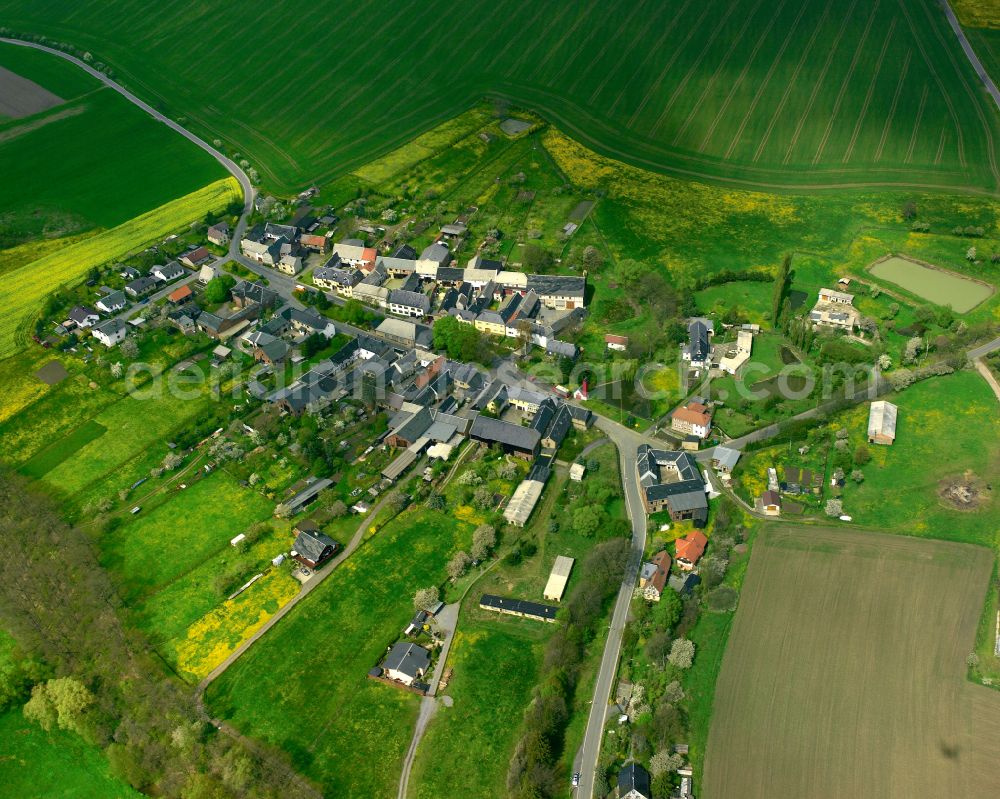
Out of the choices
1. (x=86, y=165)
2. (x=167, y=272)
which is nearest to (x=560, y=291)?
(x=167, y=272)

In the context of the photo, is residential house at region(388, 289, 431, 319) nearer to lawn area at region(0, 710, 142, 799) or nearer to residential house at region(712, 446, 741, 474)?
residential house at region(712, 446, 741, 474)

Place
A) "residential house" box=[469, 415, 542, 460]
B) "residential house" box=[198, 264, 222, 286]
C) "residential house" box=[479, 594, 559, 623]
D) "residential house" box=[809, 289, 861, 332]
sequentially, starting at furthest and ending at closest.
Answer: "residential house" box=[198, 264, 222, 286] → "residential house" box=[809, 289, 861, 332] → "residential house" box=[469, 415, 542, 460] → "residential house" box=[479, 594, 559, 623]

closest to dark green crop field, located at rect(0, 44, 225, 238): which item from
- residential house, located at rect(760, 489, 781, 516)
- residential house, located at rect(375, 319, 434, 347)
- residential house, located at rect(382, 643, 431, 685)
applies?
residential house, located at rect(375, 319, 434, 347)

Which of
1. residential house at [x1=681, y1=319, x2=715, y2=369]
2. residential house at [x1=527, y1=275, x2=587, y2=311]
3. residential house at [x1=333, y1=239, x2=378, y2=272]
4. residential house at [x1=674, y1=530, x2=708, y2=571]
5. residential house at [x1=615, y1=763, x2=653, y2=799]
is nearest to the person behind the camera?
residential house at [x1=615, y1=763, x2=653, y2=799]

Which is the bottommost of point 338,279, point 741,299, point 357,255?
point 741,299

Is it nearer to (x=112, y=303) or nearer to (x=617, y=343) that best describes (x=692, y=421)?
(x=617, y=343)

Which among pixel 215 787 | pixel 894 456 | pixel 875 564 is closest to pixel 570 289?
pixel 894 456

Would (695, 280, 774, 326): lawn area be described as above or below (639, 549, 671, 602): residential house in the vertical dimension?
above

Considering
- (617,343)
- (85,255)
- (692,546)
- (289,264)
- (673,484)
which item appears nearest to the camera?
(692,546)
